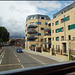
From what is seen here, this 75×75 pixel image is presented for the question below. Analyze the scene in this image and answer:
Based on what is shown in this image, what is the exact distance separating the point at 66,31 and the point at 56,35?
535cm

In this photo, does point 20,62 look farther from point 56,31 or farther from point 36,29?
point 36,29

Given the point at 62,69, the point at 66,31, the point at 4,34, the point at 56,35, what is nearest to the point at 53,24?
the point at 56,35

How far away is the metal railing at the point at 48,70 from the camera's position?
4.53ft

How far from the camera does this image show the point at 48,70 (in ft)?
5.45

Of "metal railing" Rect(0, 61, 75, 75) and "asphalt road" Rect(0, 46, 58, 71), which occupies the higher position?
"metal railing" Rect(0, 61, 75, 75)

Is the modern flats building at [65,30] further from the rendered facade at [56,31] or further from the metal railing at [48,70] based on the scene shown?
the metal railing at [48,70]

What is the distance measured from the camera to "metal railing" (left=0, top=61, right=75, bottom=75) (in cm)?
138

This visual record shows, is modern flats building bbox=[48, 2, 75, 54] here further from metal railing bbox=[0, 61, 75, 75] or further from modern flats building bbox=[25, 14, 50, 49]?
metal railing bbox=[0, 61, 75, 75]

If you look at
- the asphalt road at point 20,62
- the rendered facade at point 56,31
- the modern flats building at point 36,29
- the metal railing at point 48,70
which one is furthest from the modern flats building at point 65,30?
the metal railing at point 48,70

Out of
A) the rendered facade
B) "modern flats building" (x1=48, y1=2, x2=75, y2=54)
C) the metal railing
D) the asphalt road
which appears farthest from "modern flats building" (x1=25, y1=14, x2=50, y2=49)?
the metal railing

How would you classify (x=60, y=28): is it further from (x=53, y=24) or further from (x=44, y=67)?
(x=44, y=67)

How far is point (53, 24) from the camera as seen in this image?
3222cm

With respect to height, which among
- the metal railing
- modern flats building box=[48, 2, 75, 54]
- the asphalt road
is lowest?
the asphalt road

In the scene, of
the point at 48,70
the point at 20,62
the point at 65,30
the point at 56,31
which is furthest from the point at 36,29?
the point at 48,70
